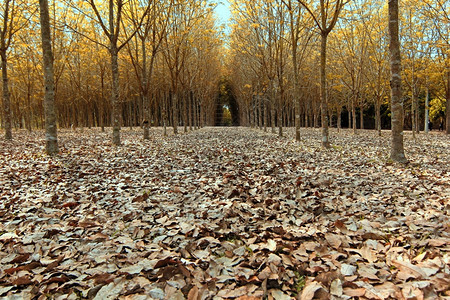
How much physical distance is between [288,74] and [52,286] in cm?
2998

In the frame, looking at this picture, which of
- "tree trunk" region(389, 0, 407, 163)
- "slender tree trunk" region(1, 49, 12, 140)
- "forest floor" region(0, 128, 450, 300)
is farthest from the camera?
"slender tree trunk" region(1, 49, 12, 140)

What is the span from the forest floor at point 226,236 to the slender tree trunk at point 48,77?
9.56 feet

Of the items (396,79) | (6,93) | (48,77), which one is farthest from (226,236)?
(6,93)

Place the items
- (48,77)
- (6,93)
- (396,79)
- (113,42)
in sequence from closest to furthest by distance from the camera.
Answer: (396,79) → (48,77) → (113,42) → (6,93)

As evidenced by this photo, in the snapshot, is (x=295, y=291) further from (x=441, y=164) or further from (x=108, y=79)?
(x=108, y=79)

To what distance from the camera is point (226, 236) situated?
3.22 metres

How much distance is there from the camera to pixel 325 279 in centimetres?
228

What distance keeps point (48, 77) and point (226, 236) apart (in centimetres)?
885

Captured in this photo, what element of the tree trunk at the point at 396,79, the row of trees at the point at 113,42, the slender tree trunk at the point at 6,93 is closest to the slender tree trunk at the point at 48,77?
the row of trees at the point at 113,42

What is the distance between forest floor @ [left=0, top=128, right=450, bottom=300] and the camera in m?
2.25

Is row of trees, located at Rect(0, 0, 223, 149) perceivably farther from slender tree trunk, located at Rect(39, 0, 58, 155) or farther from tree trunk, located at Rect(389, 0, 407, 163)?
tree trunk, located at Rect(389, 0, 407, 163)

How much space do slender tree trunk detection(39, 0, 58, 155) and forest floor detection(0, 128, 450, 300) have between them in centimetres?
291

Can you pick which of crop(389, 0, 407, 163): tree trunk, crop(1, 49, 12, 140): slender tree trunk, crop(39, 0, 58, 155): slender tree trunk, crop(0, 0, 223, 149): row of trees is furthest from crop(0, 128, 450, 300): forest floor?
crop(1, 49, 12, 140): slender tree trunk

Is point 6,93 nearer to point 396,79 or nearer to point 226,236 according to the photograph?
point 226,236
